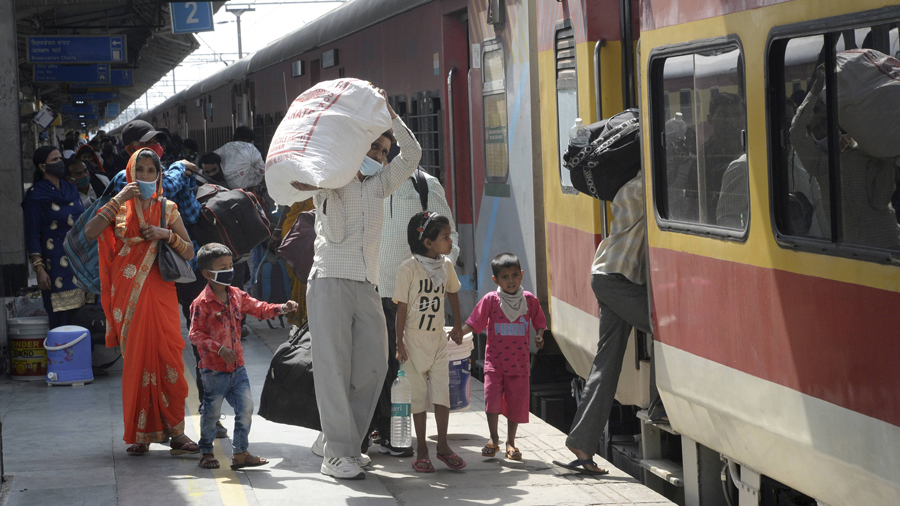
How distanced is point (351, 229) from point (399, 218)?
930mm

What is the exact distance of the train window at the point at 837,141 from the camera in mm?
3248

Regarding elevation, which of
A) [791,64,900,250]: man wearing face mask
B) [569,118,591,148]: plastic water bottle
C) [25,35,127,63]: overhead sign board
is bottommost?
[791,64,900,250]: man wearing face mask

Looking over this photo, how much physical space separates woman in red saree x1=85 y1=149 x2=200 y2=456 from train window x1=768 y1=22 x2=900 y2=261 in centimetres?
349

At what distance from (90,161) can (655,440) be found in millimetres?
A: 11228

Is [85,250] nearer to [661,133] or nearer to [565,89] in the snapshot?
[565,89]

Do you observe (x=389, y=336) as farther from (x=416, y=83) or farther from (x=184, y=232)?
(x=416, y=83)

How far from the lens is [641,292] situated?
17.0 feet

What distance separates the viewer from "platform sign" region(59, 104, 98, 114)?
47088 mm

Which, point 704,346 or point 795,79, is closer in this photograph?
point 795,79

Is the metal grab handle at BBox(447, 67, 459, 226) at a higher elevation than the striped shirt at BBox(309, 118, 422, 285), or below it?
higher

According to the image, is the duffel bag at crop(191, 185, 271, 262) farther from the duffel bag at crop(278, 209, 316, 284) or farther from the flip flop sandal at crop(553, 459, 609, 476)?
the flip flop sandal at crop(553, 459, 609, 476)

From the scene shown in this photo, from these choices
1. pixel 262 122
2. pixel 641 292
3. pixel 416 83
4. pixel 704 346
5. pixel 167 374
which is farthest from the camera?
pixel 262 122

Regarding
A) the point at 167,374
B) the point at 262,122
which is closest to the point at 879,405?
the point at 167,374

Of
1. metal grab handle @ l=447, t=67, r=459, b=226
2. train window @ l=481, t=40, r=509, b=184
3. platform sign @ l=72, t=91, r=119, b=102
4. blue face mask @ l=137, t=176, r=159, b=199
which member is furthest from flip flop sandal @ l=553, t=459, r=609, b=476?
platform sign @ l=72, t=91, r=119, b=102
